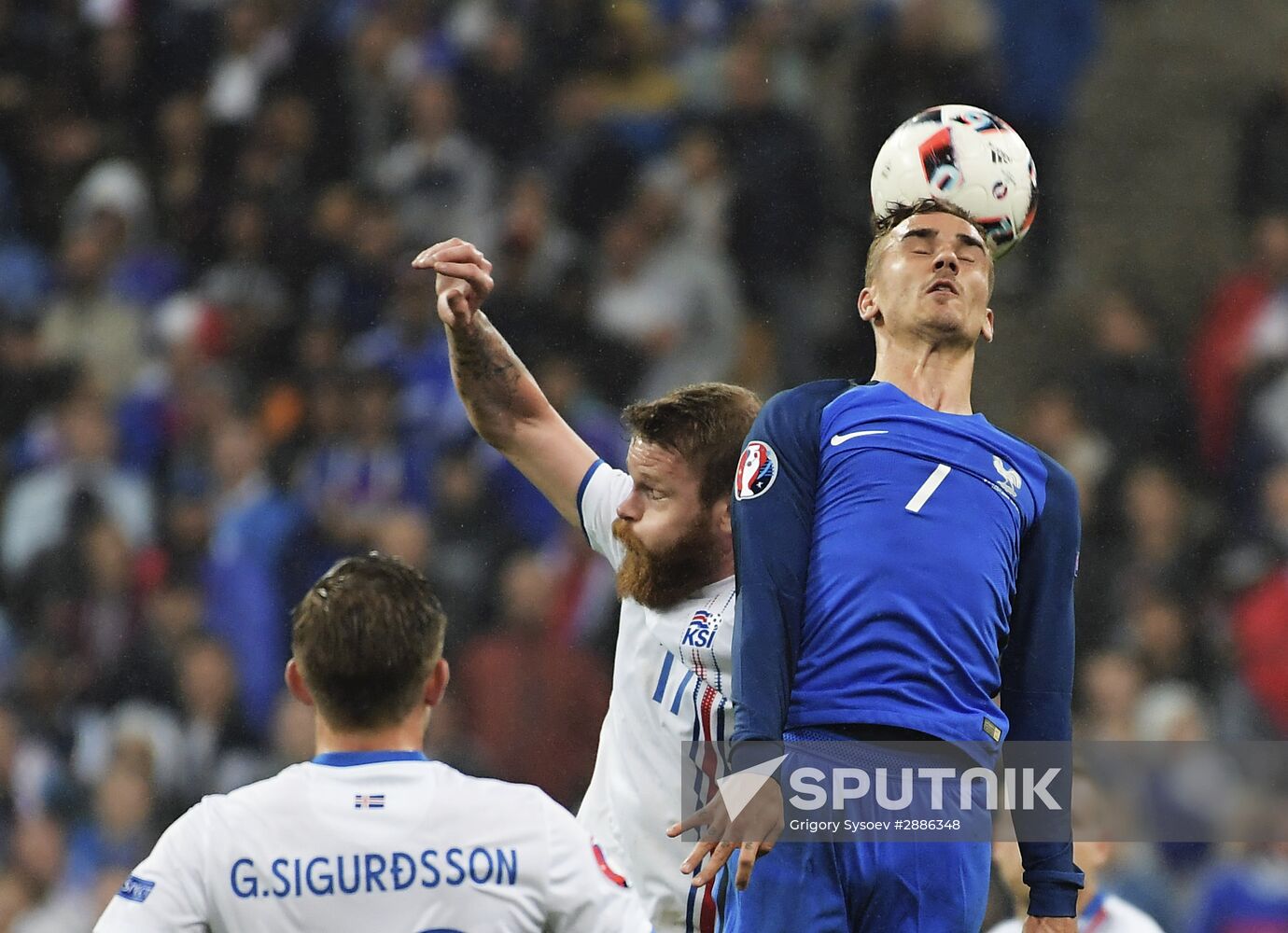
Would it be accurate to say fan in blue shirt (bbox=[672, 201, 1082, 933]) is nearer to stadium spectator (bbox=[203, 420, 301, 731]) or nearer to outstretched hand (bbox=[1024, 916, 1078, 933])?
outstretched hand (bbox=[1024, 916, 1078, 933])

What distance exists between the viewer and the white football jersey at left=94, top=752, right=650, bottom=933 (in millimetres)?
2521

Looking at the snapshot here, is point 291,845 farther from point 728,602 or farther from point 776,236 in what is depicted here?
point 776,236

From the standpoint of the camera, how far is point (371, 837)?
8.38ft

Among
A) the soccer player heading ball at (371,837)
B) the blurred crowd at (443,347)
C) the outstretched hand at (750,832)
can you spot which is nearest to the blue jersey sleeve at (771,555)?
the outstretched hand at (750,832)

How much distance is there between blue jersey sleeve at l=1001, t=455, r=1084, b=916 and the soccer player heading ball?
91cm

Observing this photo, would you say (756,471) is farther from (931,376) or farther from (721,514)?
(721,514)

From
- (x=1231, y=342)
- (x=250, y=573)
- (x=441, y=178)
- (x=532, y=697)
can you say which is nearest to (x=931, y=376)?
(x=532, y=697)

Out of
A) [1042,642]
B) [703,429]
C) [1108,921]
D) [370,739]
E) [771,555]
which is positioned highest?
[703,429]

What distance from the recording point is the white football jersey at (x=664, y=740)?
3506 millimetres

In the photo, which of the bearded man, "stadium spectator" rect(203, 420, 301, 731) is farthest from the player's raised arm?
"stadium spectator" rect(203, 420, 301, 731)

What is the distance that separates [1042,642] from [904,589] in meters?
0.35

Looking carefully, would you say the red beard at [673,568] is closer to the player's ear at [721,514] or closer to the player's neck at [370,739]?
the player's ear at [721,514]

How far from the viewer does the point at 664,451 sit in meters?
3.65

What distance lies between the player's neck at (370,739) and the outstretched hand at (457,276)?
1280 mm
